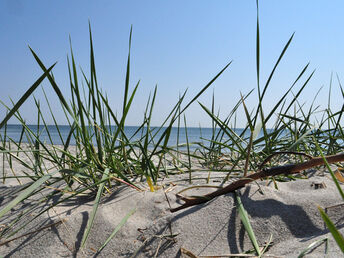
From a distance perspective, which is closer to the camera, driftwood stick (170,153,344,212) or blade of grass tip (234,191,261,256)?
blade of grass tip (234,191,261,256)

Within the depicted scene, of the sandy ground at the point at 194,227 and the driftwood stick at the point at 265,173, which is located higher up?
the driftwood stick at the point at 265,173

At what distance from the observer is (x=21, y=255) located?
69 cm

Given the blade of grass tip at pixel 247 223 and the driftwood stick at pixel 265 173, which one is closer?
the blade of grass tip at pixel 247 223

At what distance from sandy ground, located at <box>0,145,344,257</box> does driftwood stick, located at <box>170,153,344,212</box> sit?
0.05 ft

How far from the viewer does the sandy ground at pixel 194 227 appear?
2.01ft

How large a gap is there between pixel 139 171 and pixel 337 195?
62 centimetres

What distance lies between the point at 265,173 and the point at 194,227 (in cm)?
20

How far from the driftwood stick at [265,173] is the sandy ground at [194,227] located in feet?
0.05

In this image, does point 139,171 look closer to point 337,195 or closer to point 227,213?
point 227,213

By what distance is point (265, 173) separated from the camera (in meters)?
0.69

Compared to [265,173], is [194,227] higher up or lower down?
lower down

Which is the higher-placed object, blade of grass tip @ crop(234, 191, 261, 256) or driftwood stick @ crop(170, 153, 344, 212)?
driftwood stick @ crop(170, 153, 344, 212)

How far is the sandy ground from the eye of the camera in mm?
612

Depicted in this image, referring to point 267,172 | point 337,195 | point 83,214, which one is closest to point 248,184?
point 267,172
